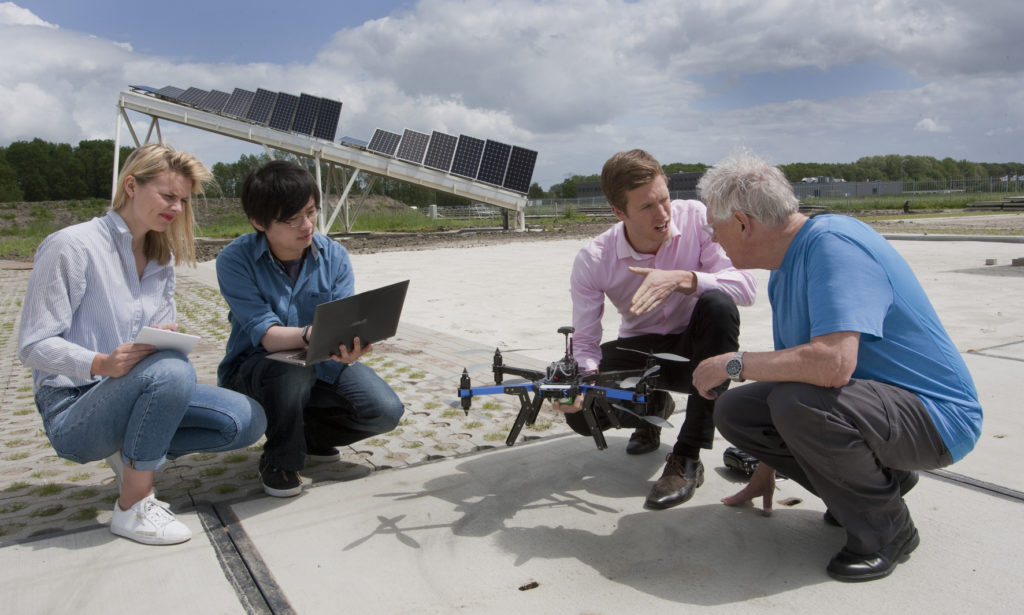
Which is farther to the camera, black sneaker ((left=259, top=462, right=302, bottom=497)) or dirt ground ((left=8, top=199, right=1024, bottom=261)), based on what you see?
dirt ground ((left=8, top=199, right=1024, bottom=261))

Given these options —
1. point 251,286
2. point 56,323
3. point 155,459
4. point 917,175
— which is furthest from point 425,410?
point 917,175

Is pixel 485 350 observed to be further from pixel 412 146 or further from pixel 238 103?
pixel 238 103

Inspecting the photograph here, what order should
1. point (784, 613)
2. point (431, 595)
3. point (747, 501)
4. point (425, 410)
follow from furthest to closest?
point (425, 410), point (747, 501), point (431, 595), point (784, 613)

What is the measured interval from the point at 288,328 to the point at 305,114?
23.9 m

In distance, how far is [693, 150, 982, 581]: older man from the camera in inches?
84.8

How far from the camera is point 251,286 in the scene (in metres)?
3.19

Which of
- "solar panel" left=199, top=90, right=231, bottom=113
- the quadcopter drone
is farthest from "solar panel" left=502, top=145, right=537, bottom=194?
the quadcopter drone

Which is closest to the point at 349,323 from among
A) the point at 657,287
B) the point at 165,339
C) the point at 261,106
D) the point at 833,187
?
the point at 165,339

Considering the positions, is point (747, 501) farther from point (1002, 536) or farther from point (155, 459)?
point (155, 459)

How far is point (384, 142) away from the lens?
86.7ft

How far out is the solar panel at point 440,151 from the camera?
26.2 m

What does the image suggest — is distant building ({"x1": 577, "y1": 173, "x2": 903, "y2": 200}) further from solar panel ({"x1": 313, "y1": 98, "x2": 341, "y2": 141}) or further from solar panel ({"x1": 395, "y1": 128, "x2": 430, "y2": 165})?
solar panel ({"x1": 313, "y1": 98, "x2": 341, "y2": 141})

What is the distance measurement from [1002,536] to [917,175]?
145722 mm

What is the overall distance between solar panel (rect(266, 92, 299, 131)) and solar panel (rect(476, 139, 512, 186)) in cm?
675
